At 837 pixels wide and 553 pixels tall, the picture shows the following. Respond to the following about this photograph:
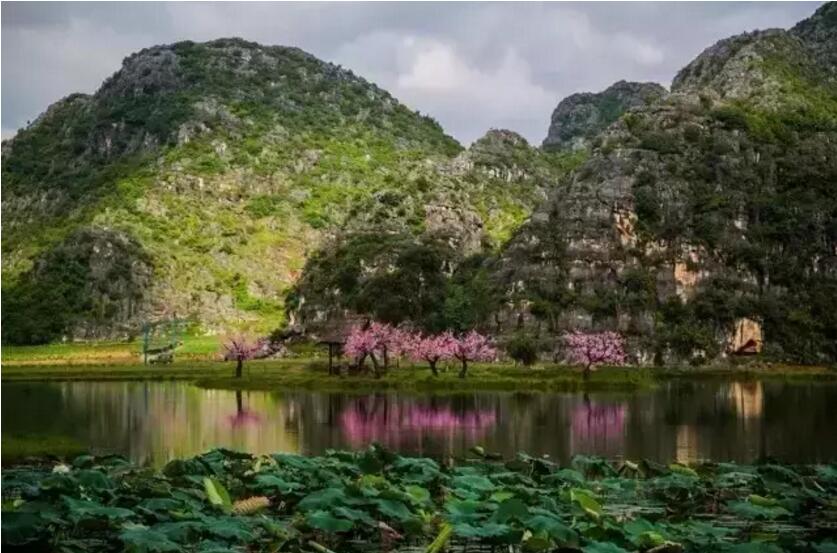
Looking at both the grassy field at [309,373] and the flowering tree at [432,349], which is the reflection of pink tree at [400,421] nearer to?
the grassy field at [309,373]

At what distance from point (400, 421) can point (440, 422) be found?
6.26 ft

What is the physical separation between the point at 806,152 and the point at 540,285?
58.2 metres

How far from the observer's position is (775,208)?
161375mm

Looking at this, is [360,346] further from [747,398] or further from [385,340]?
[747,398]

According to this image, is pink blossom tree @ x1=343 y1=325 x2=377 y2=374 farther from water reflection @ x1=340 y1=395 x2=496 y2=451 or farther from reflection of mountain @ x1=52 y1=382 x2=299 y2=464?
water reflection @ x1=340 y1=395 x2=496 y2=451

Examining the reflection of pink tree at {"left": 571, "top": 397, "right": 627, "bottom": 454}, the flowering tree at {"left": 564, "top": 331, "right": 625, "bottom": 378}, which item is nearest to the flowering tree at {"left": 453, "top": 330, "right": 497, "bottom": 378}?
the flowering tree at {"left": 564, "top": 331, "right": 625, "bottom": 378}

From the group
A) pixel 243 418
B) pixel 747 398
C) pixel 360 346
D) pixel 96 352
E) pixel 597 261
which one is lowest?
pixel 747 398

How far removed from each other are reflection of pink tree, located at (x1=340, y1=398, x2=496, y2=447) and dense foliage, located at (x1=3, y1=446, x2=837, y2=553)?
17.6 meters

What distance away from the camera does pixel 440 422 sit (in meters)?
50.6

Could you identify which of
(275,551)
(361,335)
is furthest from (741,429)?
(361,335)

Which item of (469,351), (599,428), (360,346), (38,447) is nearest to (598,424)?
(599,428)

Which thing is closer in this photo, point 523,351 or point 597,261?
point 523,351

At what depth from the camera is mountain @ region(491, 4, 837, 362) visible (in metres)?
141

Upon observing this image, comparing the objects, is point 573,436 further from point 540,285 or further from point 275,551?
point 540,285
